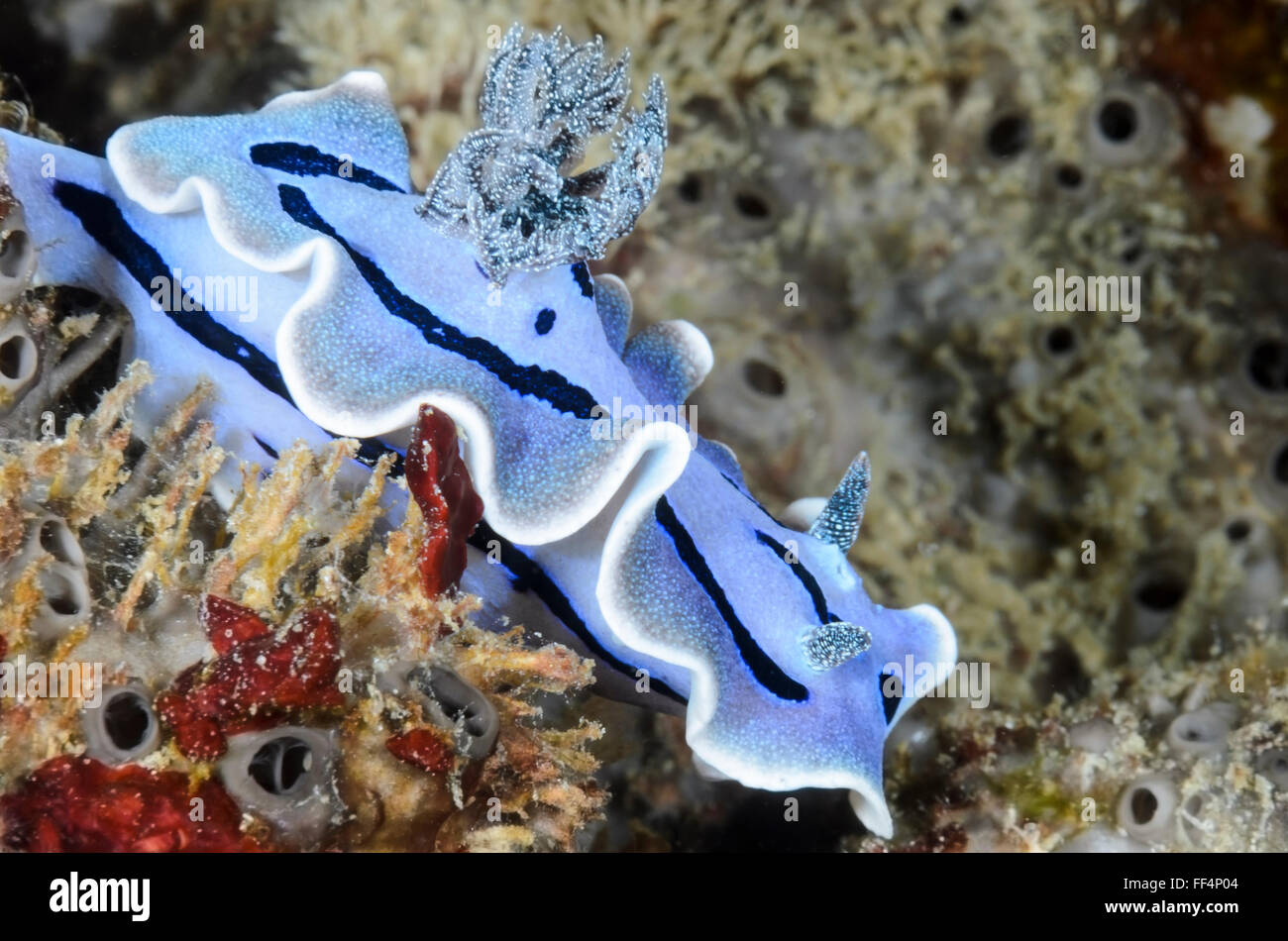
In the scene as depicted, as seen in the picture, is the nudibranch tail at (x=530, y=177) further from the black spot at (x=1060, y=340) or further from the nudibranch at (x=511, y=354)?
the black spot at (x=1060, y=340)

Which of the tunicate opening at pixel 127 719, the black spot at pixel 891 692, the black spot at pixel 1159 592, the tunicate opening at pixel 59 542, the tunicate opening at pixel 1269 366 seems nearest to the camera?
the tunicate opening at pixel 127 719

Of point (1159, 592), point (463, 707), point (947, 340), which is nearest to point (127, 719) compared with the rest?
point (463, 707)

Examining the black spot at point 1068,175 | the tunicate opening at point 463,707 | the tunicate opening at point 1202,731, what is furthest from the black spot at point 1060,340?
the tunicate opening at point 463,707

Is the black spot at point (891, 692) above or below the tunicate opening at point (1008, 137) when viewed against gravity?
below

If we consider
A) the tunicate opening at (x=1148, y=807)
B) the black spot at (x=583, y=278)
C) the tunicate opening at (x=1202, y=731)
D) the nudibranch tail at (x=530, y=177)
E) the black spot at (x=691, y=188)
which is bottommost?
the tunicate opening at (x=1148, y=807)

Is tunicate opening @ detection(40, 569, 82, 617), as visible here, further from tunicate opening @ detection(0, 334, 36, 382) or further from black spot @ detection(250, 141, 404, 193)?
black spot @ detection(250, 141, 404, 193)

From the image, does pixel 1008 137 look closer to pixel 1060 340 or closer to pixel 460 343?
pixel 1060 340
